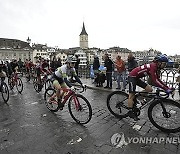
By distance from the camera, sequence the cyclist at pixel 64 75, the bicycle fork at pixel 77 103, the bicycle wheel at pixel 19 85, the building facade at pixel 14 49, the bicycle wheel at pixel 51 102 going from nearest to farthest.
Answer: the bicycle fork at pixel 77 103
the cyclist at pixel 64 75
the bicycle wheel at pixel 51 102
the bicycle wheel at pixel 19 85
the building facade at pixel 14 49

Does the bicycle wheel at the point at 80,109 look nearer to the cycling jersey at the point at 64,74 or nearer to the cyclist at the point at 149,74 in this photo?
the cycling jersey at the point at 64,74

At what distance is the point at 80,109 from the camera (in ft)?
17.5

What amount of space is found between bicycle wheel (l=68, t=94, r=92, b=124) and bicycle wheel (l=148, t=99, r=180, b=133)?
1.71 meters

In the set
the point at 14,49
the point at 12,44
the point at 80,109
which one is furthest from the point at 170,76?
the point at 12,44

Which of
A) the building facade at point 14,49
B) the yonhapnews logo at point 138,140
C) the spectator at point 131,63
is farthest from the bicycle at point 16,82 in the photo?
the building facade at point 14,49

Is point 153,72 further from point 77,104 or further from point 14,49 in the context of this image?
point 14,49

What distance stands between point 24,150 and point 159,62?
3.68m

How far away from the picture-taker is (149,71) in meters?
4.71

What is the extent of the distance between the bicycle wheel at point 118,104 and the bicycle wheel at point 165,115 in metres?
0.91

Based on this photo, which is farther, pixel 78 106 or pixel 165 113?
pixel 78 106

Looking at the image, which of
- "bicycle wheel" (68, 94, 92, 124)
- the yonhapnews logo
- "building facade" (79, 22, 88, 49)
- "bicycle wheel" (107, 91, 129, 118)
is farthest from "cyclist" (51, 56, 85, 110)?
"building facade" (79, 22, 88, 49)

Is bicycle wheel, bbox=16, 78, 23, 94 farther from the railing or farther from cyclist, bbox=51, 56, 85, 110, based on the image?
the railing

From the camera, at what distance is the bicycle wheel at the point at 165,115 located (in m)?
4.47

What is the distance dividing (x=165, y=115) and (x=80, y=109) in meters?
2.30
